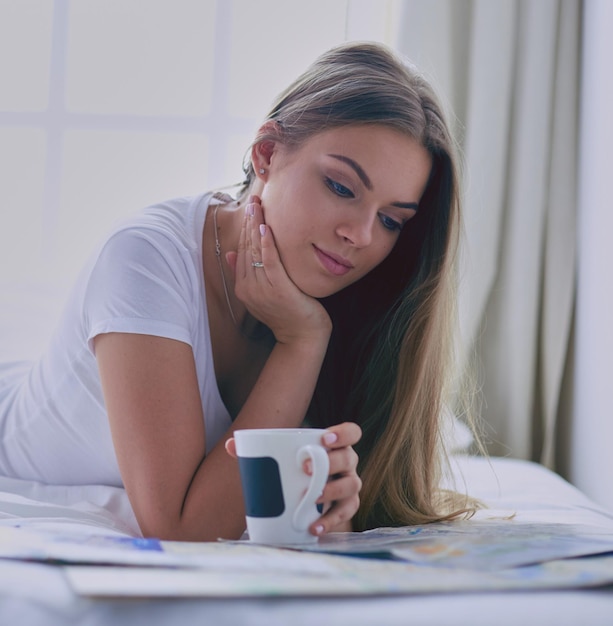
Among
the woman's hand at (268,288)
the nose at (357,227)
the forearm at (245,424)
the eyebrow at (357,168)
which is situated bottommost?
the forearm at (245,424)

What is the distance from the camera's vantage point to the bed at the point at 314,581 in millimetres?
542

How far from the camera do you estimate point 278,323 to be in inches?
49.9

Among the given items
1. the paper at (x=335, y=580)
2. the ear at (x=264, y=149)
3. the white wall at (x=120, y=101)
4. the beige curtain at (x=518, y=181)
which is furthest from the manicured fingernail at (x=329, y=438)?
the white wall at (x=120, y=101)

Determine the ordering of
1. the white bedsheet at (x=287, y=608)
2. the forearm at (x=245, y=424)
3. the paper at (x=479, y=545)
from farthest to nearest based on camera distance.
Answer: the forearm at (x=245, y=424) → the paper at (x=479, y=545) → the white bedsheet at (x=287, y=608)

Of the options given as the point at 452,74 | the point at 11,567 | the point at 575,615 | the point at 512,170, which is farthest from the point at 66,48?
the point at 575,615

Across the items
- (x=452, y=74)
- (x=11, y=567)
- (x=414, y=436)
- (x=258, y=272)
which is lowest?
(x=414, y=436)

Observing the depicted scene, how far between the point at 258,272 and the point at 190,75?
1.77 meters

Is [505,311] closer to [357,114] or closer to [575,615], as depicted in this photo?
[357,114]

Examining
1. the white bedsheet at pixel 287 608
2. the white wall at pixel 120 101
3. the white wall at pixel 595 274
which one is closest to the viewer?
the white bedsheet at pixel 287 608

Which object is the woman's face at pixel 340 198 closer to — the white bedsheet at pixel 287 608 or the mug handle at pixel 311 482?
the mug handle at pixel 311 482

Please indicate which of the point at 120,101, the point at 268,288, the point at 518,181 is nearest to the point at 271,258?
the point at 268,288

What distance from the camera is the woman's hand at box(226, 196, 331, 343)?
49.0 inches

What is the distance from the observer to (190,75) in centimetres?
282

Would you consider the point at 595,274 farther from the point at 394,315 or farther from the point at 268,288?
the point at 268,288
